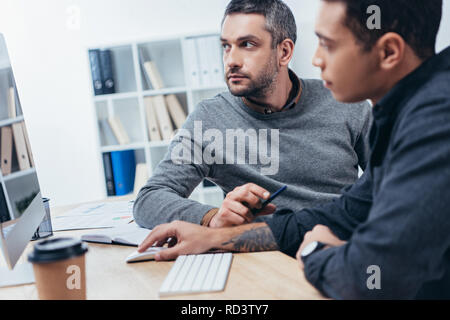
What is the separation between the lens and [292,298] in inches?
28.4

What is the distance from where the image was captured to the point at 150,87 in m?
3.30

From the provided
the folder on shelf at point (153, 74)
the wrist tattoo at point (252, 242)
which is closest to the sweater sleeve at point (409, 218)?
the wrist tattoo at point (252, 242)

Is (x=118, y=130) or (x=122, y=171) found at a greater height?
(x=118, y=130)

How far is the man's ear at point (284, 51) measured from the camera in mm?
1597

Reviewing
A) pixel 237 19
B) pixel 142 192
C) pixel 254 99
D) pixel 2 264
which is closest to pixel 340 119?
pixel 254 99

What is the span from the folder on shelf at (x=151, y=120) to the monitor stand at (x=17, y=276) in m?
2.28

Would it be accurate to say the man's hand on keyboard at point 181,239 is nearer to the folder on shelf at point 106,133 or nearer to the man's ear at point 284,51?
the man's ear at point 284,51

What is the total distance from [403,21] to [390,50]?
5 centimetres

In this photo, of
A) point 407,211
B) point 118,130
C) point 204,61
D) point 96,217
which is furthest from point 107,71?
point 407,211

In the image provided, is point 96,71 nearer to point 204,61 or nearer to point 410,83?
point 204,61

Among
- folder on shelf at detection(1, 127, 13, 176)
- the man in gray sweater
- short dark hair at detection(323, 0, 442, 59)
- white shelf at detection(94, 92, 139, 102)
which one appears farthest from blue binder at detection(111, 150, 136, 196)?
short dark hair at detection(323, 0, 442, 59)

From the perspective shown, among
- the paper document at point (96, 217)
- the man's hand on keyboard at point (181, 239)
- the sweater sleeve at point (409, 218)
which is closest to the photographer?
the sweater sleeve at point (409, 218)

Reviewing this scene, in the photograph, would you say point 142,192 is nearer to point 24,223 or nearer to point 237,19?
point 24,223
